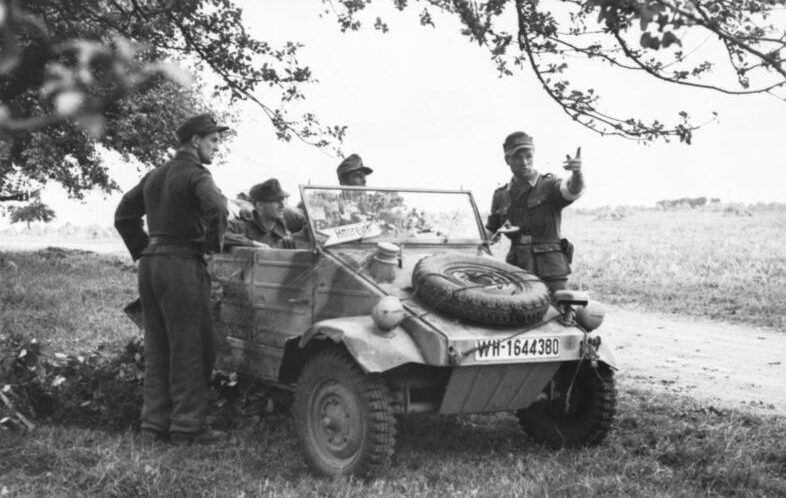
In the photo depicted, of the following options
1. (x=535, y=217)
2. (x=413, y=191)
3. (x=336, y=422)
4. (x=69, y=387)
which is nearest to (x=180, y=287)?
(x=69, y=387)

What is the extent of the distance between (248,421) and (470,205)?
2.39 metres

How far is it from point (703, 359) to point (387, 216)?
200 inches

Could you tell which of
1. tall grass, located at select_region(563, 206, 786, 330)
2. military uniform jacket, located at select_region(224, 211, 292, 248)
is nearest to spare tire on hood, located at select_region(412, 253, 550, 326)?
military uniform jacket, located at select_region(224, 211, 292, 248)

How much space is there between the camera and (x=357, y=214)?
20.7ft

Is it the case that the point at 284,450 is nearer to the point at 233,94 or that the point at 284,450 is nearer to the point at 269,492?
the point at 269,492

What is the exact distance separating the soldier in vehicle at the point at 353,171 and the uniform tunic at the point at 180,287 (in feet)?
6.58

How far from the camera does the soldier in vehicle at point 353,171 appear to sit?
783 centimetres

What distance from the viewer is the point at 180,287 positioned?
5.94 m

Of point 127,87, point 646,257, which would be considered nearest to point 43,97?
point 127,87

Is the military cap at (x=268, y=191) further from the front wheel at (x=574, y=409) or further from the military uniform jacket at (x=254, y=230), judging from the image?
the front wheel at (x=574, y=409)

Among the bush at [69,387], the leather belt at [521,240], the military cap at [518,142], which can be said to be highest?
the military cap at [518,142]

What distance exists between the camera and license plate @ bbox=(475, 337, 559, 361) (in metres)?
5.10

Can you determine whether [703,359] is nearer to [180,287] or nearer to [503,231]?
[503,231]

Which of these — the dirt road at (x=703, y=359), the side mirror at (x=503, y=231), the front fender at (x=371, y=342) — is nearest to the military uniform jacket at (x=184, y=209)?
the front fender at (x=371, y=342)
